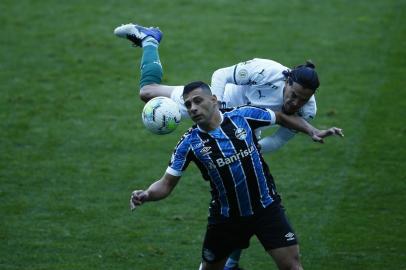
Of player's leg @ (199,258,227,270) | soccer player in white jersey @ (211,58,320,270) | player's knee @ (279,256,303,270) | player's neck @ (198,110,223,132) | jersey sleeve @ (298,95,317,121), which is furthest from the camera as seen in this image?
jersey sleeve @ (298,95,317,121)

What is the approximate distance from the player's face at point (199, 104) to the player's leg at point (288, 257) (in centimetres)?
151

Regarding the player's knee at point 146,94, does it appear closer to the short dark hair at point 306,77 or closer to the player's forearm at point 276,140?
the player's forearm at point 276,140

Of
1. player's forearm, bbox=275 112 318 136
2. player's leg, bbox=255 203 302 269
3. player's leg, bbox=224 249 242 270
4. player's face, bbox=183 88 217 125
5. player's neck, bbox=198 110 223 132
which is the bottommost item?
player's leg, bbox=224 249 242 270

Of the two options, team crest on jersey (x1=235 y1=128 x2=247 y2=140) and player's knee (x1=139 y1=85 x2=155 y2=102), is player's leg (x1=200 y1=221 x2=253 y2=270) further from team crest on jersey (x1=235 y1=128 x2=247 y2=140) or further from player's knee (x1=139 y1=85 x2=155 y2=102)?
player's knee (x1=139 y1=85 x2=155 y2=102)

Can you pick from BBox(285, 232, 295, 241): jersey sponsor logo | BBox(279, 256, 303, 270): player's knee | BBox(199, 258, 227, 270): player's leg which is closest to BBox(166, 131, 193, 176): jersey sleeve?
BBox(199, 258, 227, 270): player's leg

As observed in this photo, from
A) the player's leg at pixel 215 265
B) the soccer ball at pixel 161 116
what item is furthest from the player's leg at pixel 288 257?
the soccer ball at pixel 161 116

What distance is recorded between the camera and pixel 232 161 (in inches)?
349

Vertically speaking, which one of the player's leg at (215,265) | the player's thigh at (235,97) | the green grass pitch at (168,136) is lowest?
the green grass pitch at (168,136)

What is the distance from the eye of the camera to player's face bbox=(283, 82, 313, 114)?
9570mm

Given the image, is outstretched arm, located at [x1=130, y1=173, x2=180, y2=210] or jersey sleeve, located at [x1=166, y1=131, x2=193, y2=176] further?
jersey sleeve, located at [x1=166, y1=131, x2=193, y2=176]

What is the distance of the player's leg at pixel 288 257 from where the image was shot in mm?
8977

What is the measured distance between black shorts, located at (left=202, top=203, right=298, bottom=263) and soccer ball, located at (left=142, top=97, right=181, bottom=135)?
1070 mm

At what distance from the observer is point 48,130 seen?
1578 centimetres

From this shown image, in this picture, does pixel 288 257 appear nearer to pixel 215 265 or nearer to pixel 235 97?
pixel 215 265
